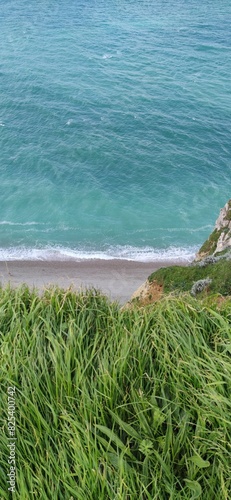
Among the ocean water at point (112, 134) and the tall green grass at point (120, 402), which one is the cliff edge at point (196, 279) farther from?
the ocean water at point (112, 134)

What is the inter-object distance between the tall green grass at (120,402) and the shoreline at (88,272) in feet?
104

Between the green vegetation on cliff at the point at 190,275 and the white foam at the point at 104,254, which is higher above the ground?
the white foam at the point at 104,254

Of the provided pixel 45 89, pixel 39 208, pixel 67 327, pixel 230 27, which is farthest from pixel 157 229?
pixel 230 27

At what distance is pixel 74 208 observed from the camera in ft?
175

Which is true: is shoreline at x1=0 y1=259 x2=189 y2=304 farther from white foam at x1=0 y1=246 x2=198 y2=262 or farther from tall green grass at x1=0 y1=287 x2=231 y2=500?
tall green grass at x1=0 y1=287 x2=231 y2=500

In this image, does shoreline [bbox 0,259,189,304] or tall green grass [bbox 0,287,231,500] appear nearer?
tall green grass [bbox 0,287,231,500]

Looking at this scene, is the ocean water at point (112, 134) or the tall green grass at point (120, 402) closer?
the tall green grass at point (120, 402)

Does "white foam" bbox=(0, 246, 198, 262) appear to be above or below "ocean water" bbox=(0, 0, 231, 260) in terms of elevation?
below

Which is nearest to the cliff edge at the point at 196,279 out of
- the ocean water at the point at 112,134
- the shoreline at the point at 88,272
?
the shoreline at the point at 88,272

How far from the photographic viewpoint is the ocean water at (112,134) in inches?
1996

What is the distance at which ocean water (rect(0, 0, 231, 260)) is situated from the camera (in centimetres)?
5069

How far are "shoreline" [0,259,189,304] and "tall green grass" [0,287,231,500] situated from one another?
31565mm

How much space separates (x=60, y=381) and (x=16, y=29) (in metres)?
98.0

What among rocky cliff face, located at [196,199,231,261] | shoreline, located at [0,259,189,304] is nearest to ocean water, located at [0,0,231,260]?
shoreline, located at [0,259,189,304]
